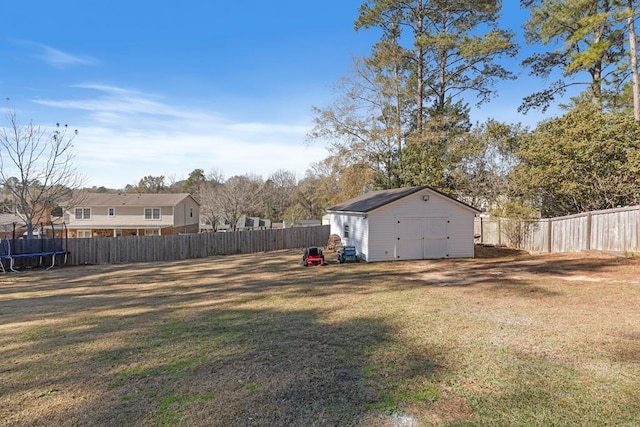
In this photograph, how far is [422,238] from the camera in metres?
15.6

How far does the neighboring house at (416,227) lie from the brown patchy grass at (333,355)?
554 centimetres

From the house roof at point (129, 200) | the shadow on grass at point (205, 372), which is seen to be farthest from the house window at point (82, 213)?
the shadow on grass at point (205, 372)

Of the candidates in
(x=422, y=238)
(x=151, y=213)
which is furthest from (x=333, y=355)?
(x=151, y=213)

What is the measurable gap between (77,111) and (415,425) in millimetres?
22236

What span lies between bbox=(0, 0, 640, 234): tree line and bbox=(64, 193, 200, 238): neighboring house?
11.7 meters

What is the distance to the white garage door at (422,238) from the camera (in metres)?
15.4

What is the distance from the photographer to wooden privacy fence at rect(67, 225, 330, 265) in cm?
1809

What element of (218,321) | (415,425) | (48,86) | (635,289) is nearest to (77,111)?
(48,86)

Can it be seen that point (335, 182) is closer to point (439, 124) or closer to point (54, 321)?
point (439, 124)

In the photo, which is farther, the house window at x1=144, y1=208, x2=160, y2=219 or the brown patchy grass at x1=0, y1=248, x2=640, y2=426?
the house window at x1=144, y1=208, x2=160, y2=219

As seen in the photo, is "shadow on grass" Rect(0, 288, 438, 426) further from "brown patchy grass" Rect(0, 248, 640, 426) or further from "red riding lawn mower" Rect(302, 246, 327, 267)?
"red riding lawn mower" Rect(302, 246, 327, 267)

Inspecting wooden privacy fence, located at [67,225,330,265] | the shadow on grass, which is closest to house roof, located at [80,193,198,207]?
wooden privacy fence, located at [67,225,330,265]

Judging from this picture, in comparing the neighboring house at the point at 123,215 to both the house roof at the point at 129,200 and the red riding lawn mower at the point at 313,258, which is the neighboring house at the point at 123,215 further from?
the red riding lawn mower at the point at 313,258

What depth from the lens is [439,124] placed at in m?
22.9
